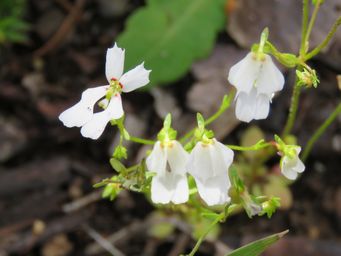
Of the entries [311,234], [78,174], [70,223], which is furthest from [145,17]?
[311,234]

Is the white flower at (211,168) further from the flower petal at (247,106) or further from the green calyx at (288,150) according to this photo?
the green calyx at (288,150)

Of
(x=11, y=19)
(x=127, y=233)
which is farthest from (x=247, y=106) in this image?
(x=11, y=19)

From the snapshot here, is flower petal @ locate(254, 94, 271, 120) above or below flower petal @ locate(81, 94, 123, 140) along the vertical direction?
below

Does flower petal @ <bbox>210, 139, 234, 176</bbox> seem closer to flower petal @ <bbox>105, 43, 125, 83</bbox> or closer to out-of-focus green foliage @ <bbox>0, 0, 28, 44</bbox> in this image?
flower petal @ <bbox>105, 43, 125, 83</bbox>

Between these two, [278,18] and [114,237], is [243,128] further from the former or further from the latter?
[114,237]

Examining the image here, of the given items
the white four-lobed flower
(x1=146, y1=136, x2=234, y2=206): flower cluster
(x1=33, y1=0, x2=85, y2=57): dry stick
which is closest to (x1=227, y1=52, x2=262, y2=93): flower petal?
the white four-lobed flower

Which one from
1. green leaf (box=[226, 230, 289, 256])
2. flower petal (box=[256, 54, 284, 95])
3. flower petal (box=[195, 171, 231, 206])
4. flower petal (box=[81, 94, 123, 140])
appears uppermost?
flower petal (box=[81, 94, 123, 140])
